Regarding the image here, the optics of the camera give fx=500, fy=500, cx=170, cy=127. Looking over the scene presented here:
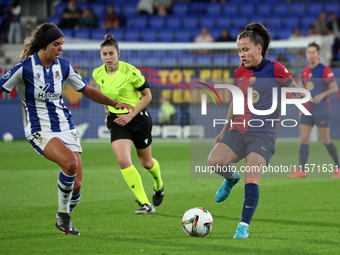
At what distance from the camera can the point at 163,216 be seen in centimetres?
Result: 575

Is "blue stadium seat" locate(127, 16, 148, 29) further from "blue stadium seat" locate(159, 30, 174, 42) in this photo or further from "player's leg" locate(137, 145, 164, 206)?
"player's leg" locate(137, 145, 164, 206)

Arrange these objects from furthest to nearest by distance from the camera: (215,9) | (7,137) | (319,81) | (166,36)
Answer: (215,9)
(166,36)
(7,137)
(319,81)

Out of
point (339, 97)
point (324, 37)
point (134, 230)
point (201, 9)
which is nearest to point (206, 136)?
point (339, 97)

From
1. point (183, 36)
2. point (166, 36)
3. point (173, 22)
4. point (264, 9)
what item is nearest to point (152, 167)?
point (183, 36)

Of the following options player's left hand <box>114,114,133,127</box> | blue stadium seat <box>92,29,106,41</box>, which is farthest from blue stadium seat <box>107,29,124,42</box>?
player's left hand <box>114,114,133,127</box>

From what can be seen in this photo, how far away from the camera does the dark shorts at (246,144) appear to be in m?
4.63

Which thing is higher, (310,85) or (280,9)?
(280,9)

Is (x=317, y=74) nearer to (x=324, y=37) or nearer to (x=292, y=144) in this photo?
(x=292, y=144)

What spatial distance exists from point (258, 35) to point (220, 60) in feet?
38.0

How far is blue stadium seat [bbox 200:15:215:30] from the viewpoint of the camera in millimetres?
19725

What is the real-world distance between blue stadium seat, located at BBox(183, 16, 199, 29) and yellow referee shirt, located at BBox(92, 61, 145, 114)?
14011mm

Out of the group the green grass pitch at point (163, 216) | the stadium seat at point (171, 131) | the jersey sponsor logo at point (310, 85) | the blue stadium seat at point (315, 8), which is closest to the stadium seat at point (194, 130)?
the stadium seat at point (171, 131)

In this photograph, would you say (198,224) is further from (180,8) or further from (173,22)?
(180,8)

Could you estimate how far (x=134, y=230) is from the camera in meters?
4.94
